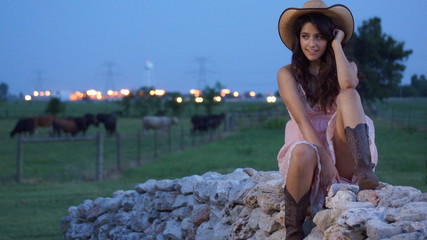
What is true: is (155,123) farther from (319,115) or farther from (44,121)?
(319,115)

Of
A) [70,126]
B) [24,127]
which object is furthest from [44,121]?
[24,127]

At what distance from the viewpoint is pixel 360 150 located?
10.6 feet

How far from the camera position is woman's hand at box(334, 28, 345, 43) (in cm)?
357

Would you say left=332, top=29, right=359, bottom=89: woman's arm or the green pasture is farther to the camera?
the green pasture

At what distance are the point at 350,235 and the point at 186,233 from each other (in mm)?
2415

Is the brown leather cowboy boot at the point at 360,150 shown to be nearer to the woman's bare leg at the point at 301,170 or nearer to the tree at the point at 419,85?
the woman's bare leg at the point at 301,170

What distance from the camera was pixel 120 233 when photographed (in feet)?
19.2

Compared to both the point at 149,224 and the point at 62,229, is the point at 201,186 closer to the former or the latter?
the point at 149,224

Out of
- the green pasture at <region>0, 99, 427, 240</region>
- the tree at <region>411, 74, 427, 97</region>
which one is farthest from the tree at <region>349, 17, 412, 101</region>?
the tree at <region>411, 74, 427, 97</region>

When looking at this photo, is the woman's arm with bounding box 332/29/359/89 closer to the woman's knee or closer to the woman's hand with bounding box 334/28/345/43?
the woman's hand with bounding box 334/28/345/43

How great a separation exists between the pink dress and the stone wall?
120 millimetres

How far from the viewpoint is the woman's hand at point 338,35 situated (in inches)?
141

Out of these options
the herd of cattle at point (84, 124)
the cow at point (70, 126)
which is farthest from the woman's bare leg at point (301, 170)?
the cow at point (70, 126)

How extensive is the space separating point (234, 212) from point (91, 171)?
913 cm
